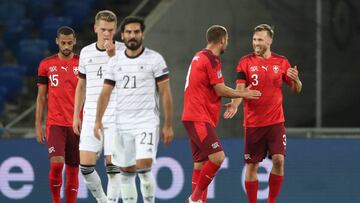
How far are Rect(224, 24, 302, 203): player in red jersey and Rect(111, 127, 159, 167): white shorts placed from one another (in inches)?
61.7

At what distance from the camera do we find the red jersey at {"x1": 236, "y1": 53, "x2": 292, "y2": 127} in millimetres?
11852

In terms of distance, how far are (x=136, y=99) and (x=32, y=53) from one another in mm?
7951

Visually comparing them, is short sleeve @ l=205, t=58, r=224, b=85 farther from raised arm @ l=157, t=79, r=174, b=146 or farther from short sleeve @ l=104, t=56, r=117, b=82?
short sleeve @ l=104, t=56, r=117, b=82

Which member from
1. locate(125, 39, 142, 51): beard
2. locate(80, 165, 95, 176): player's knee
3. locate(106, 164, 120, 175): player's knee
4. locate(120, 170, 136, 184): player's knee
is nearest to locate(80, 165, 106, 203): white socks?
locate(80, 165, 95, 176): player's knee

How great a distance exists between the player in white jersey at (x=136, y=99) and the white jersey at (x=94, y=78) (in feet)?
3.12

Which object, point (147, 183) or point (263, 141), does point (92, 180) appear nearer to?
point (147, 183)

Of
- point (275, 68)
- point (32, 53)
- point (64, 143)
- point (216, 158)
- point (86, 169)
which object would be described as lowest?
point (86, 169)

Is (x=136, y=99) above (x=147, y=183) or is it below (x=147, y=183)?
above

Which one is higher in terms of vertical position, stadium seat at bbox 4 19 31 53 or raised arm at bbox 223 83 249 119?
stadium seat at bbox 4 19 31 53

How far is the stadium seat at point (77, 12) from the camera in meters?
19.0

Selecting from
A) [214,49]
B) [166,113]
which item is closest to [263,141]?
[214,49]

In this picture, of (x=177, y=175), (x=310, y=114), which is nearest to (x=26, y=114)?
(x=177, y=175)

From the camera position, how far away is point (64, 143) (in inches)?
488

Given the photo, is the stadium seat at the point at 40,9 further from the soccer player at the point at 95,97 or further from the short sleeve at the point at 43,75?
the soccer player at the point at 95,97
